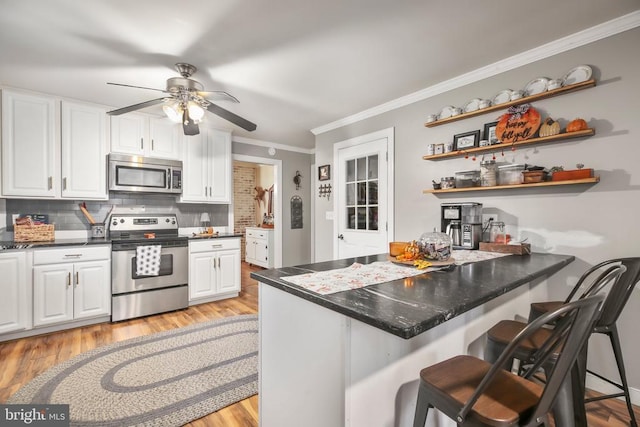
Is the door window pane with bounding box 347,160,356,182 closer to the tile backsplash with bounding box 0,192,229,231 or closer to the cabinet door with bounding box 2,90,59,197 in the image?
the tile backsplash with bounding box 0,192,229,231

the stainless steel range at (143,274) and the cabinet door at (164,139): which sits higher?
the cabinet door at (164,139)

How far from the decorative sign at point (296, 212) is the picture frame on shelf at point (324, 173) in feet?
3.96

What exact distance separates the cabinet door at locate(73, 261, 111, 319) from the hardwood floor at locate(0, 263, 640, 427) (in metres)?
0.19

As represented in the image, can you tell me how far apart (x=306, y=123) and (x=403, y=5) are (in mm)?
2350

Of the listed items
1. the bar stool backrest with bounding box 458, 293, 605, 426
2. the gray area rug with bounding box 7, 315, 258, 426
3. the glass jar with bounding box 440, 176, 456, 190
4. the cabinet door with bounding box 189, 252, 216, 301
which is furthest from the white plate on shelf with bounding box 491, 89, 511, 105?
the cabinet door with bounding box 189, 252, 216, 301

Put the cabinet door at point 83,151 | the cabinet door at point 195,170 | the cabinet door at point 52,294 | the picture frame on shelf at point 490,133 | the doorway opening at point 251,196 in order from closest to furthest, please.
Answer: the picture frame on shelf at point 490,133 → the cabinet door at point 52,294 → the cabinet door at point 83,151 → the cabinet door at point 195,170 → the doorway opening at point 251,196

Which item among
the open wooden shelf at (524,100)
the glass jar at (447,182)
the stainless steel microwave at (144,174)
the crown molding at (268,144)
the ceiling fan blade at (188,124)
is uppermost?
the crown molding at (268,144)

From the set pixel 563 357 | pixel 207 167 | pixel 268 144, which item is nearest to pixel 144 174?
pixel 207 167

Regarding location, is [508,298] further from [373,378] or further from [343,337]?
[343,337]

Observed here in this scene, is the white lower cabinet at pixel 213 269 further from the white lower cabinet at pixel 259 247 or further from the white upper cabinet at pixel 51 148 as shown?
the white lower cabinet at pixel 259 247

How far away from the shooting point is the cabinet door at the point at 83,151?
3.06 m

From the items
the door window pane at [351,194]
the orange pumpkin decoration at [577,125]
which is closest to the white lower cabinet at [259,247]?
the door window pane at [351,194]

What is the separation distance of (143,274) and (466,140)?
3.63 m

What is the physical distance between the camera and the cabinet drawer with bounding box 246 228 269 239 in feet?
19.0
